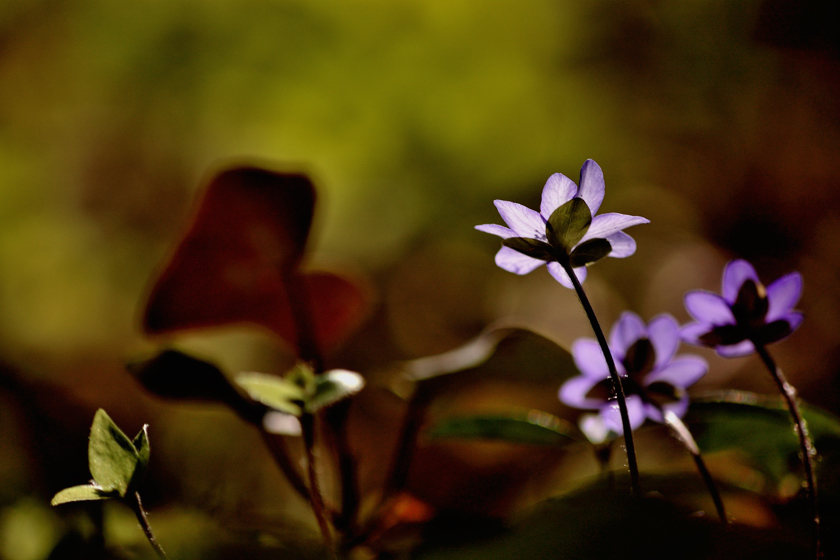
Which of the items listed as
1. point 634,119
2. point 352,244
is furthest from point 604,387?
point 634,119

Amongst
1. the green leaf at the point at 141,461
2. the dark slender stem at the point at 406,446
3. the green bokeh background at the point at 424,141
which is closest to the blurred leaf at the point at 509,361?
the dark slender stem at the point at 406,446

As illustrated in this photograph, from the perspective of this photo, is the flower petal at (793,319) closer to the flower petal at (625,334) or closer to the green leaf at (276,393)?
the flower petal at (625,334)

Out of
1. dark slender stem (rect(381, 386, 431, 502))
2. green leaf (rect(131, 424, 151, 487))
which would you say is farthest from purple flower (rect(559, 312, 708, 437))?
green leaf (rect(131, 424, 151, 487))

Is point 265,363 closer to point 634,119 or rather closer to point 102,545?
point 102,545

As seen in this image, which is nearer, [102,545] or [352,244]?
[102,545]

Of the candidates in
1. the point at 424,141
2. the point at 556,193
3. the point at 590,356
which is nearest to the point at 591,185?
the point at 556,193

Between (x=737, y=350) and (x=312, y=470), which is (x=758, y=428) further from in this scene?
(x=312, y=470)
